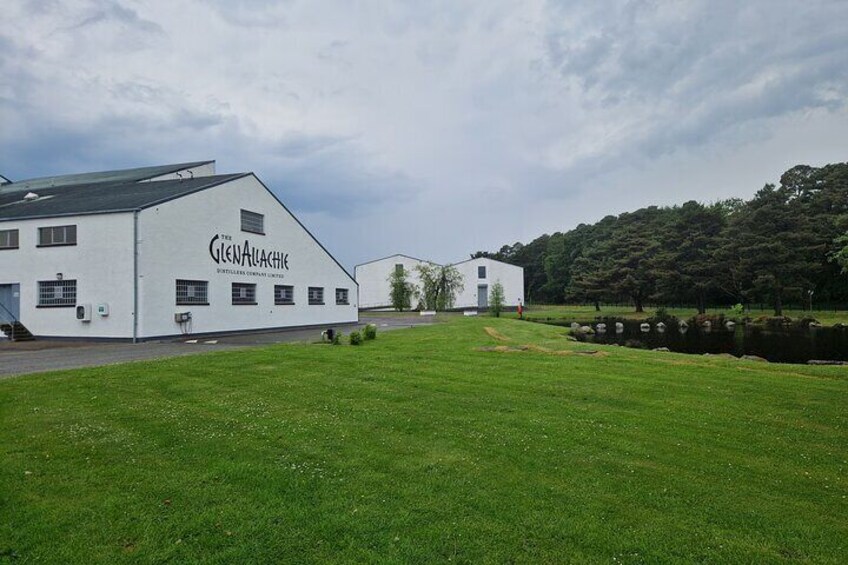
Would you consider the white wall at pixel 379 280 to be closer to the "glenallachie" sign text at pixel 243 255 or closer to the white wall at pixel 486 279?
the white wall at pixel 486 279

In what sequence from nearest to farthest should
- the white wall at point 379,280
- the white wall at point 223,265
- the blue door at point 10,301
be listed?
the white wall at point 223,265 → the blue door at point 10,301 → the white wall at point 379,280

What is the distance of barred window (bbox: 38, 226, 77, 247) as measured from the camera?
2319 cm

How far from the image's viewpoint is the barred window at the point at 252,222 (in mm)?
28766

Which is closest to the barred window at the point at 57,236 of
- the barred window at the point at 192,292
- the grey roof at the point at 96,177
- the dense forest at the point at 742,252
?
the barred window at the point at 192,292

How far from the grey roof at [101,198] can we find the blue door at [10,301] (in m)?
3.28

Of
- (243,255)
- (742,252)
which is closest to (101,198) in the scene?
(243,255)

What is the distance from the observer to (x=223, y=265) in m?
26.7

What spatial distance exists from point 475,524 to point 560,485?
3.91ft

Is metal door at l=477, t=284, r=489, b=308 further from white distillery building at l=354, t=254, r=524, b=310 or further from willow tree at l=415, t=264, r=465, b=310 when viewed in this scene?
willow tree at l=415, t=264, r=465, b=310

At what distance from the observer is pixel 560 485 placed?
504 cm

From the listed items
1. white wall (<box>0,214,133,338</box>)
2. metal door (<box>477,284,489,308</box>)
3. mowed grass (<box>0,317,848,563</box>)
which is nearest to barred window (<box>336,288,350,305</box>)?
white wall (<box>0,214,133,338</box>)

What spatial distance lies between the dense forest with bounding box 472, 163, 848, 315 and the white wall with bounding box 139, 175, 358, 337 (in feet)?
117

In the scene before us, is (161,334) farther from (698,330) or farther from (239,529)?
(698,330)

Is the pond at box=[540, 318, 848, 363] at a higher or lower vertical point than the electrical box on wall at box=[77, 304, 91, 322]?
lower
